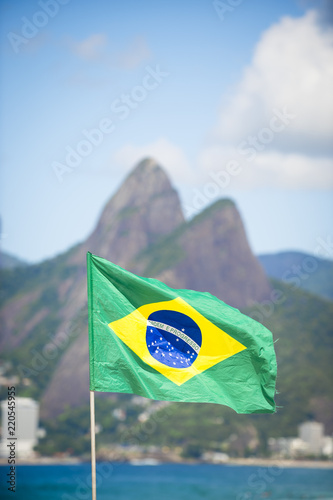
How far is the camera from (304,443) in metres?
144

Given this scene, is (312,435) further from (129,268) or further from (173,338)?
(173,338)

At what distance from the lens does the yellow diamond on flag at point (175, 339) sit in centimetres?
1130

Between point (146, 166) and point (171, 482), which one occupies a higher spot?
point (146, 166)

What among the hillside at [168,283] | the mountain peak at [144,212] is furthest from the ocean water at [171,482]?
the mountain peak at [144,212]

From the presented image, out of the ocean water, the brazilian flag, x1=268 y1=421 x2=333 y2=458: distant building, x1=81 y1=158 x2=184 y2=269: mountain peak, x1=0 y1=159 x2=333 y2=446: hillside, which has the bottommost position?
the ocean water

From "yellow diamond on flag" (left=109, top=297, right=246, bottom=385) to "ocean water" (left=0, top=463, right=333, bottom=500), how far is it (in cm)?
7381

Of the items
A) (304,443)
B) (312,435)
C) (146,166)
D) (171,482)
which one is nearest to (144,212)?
(146,166)

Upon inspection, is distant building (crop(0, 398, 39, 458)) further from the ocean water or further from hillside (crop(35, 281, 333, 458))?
the ocean water

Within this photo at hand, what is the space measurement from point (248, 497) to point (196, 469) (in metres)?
55.1

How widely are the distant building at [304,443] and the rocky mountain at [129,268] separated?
26.6 meters

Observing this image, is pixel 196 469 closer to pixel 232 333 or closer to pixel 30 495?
pixel 30 495

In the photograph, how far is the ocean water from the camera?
92.2m

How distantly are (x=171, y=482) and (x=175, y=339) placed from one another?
4267 inches

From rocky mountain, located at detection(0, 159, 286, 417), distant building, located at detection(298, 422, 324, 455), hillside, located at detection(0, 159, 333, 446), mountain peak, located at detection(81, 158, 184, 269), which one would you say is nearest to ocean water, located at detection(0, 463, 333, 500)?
distant building, located at detection(298, 422, 324, 455)
